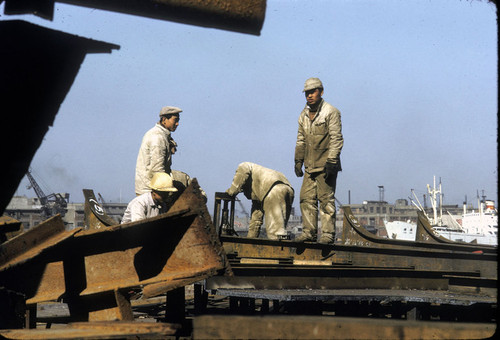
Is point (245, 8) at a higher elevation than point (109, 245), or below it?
higher

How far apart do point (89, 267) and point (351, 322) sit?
2281 mm

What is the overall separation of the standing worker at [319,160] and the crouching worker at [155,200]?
2.65 meters

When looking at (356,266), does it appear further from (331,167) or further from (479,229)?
(479,229)

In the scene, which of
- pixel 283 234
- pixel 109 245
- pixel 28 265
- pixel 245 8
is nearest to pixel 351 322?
pixel 245 8

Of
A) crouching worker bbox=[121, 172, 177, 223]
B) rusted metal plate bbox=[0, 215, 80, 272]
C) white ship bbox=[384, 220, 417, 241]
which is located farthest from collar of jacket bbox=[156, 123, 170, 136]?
white ship bbox=[384, 220, 417, 241]

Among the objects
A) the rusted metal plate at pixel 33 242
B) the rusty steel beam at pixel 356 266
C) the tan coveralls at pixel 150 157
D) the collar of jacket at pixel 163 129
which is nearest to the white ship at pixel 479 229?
the rusty steel beam at pixel 356 266

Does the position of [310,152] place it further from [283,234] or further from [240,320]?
[240,320]

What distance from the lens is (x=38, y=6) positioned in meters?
2.44

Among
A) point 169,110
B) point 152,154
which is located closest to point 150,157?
point 152,154

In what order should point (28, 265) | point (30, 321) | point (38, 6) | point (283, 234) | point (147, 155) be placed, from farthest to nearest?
point (283, 234)
point (147, 155)
point (30, 321)
point (28, 265)
point (38, 6)

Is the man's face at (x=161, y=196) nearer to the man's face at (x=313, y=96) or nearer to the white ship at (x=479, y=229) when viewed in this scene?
the man's face at (x=313, y=96)

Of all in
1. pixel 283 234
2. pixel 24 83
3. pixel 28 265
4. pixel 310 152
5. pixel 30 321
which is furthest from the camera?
pixel 283 234

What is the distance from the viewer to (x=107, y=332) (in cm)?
321

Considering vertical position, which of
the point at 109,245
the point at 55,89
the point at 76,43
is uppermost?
the point at 76,43
